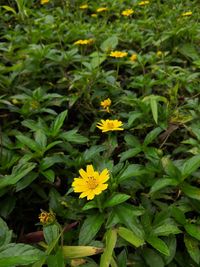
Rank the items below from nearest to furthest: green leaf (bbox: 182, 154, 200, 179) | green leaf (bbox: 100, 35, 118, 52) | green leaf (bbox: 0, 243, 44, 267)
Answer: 1. green leaf (bbox: 0, 243, 44, 267)
2. green leaf (bbox: 182, 154, 200, 179)
3. green leaf (bbox: 100, 35, 118, 52)

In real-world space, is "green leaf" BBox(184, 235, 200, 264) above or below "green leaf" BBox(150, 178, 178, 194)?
below

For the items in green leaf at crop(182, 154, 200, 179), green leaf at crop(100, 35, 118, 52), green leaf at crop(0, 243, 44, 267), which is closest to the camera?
green leaf at crop(0, 243, 44, 267)

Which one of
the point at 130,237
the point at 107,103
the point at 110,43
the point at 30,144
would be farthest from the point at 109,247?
the point at 110,43

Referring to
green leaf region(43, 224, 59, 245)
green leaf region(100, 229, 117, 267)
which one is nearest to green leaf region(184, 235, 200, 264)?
green leaf region(100, 229, 117, 267)

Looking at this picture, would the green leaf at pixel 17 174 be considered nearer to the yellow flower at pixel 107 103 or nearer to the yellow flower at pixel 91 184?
the yellow flower at pixel 91 184

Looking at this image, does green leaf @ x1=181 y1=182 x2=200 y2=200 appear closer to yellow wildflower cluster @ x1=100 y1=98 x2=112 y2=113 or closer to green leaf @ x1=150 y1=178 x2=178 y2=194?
green leaf @ x1=150 y1=178 x2=178 y2=194

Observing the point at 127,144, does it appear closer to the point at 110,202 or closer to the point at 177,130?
the point at 177,130
